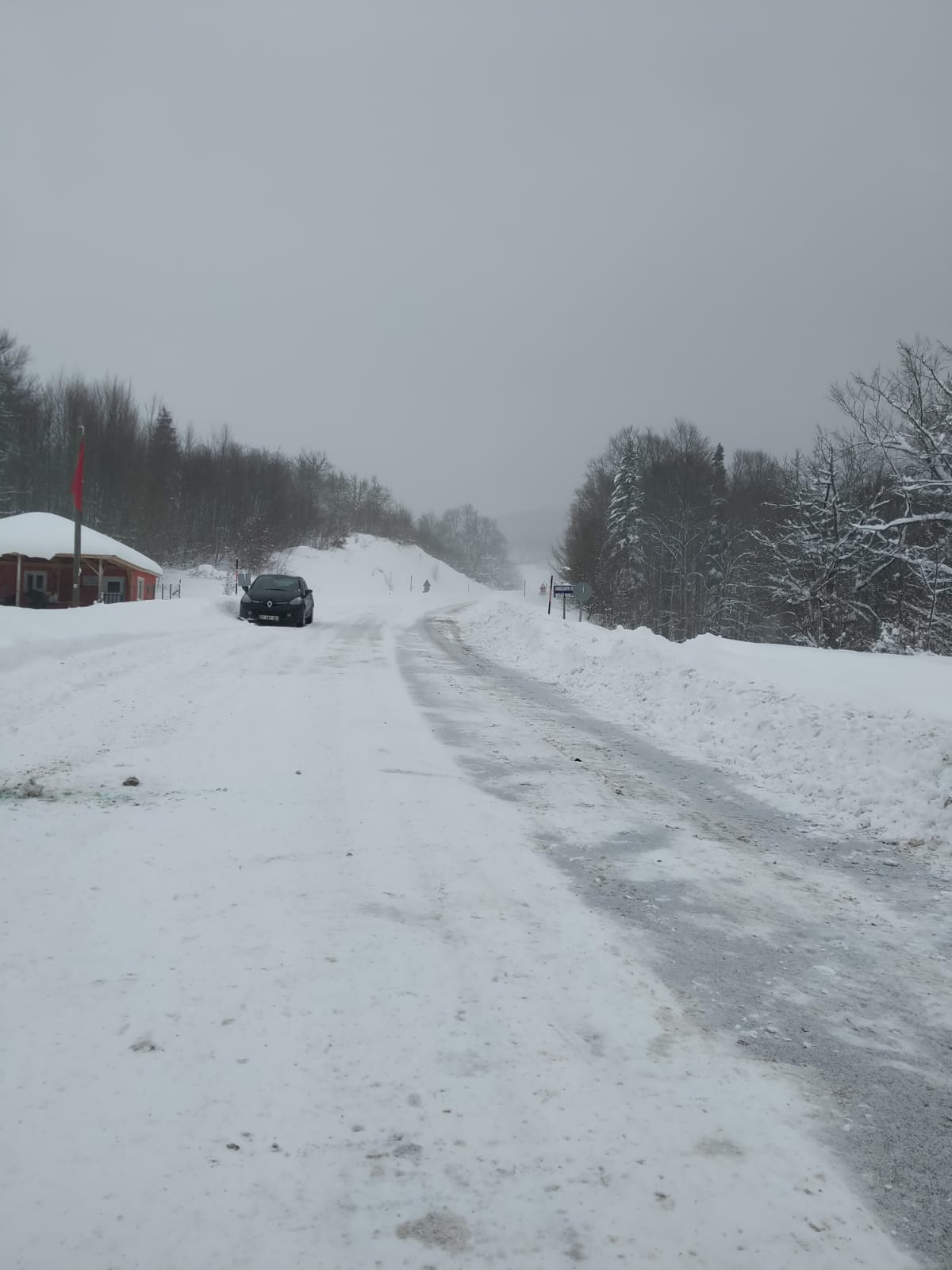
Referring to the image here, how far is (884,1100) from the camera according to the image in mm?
2836

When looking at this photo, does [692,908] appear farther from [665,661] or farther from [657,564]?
[657,564]

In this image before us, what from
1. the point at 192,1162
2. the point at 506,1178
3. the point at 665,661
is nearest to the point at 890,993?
the point at 506,1178

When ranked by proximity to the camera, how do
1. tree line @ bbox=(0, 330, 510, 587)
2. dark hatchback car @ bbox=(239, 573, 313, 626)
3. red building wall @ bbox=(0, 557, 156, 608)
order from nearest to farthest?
dark hatchback car @ bbox=(239, 573, 313, 626)
red building wall @ bbox=(0, 557, 156, 608)
tree line @ bbox=(0, 330, 510, 587)

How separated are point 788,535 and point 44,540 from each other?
31798 millimetres

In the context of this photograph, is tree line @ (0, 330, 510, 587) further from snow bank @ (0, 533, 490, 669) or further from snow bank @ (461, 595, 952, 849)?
snow bank @ (461, 595, 952, 849)

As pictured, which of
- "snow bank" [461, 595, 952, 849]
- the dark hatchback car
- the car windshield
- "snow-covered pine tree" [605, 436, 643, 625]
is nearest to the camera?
"snow bank" [461, 595, 952, 849]

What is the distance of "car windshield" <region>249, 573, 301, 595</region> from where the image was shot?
952 inches

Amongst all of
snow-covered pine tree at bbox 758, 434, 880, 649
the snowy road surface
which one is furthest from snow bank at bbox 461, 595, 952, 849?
snow-covered pine tree at bbox 758, 434, 880, 649

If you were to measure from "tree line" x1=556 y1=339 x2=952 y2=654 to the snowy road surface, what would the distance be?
14604mm

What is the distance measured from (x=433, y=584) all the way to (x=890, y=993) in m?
99.6

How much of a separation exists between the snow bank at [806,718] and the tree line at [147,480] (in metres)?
52.6

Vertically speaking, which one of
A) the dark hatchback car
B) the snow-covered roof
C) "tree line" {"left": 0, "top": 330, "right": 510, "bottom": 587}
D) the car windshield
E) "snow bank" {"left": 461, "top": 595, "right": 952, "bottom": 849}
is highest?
"tree line" {"left": 0, "top": 330, "right": 510, "bottom": 587}

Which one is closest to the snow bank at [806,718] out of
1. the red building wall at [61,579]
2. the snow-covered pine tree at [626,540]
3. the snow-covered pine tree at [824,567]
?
the snow-covered pine tree at [824,567]

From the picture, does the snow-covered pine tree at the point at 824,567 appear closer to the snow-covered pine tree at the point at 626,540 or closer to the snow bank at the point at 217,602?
the snow-covered pine tree at the point at 626,540
